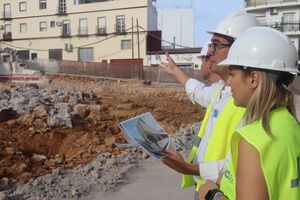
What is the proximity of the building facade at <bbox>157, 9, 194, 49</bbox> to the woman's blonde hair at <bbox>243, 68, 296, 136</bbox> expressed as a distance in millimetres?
71860

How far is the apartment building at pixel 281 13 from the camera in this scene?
162 ft

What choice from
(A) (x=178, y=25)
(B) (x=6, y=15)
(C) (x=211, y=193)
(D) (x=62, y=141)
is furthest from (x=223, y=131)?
(A) (x=178, y=25)

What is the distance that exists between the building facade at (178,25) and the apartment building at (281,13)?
21359 mm

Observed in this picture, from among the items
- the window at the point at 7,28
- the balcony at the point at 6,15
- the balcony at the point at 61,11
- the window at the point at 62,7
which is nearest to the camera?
the balcony at the point at 61,11

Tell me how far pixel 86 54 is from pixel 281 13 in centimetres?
2337

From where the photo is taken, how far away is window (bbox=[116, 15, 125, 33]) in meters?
54.8

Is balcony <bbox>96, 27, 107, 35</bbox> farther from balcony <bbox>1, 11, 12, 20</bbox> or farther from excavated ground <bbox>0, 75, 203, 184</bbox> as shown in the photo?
excavated ground <bbox>0, 75, 203, 184</bbox>

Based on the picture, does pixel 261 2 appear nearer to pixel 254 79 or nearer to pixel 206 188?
pixel 206 188

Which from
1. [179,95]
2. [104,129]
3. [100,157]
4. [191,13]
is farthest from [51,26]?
[100,157]

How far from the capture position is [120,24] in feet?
181

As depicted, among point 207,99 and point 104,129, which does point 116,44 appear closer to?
point 104,129

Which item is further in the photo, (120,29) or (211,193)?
(120,29)

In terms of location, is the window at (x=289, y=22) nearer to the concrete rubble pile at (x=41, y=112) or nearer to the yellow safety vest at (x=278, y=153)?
the concrete rubble pile at (x=41, y=112)

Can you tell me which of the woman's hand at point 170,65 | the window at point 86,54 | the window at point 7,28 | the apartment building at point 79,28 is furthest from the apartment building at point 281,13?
the woman's hand at point 170,65
